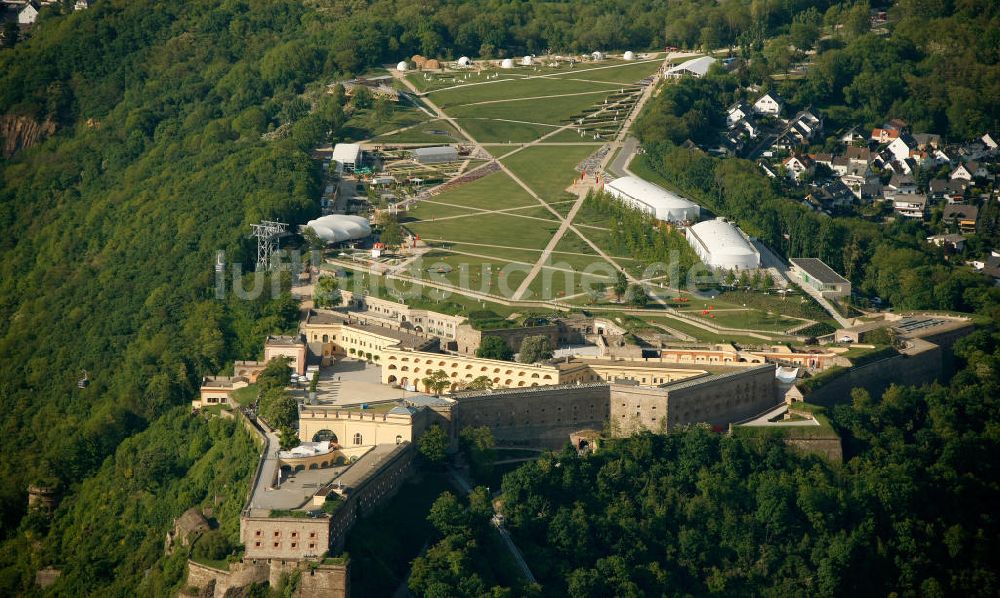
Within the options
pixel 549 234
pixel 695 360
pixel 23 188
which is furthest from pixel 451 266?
pixel 23 188

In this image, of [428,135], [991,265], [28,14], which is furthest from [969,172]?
[28,14]

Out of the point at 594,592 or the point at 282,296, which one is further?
the point at 282,296

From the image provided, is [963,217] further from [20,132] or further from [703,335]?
[20,132]

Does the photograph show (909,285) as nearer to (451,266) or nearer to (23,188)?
(451,266)

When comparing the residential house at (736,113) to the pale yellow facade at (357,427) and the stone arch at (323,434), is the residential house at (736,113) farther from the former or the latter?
the stone arch at (323,434)

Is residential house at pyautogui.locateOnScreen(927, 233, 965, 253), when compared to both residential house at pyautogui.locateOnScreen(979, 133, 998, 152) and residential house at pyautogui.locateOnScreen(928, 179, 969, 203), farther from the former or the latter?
residential house at pyautogui.locateOnScreen(979, 133, 998, 152)
